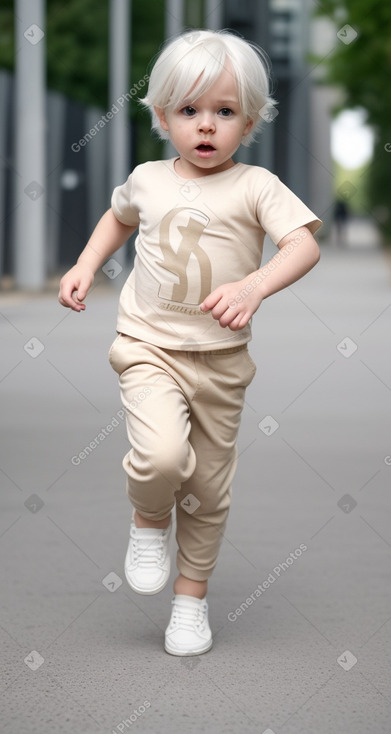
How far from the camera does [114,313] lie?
45.3 feet

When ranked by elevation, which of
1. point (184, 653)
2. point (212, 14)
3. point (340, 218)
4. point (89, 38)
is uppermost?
point (184, 653)

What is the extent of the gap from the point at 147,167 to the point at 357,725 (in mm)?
1492

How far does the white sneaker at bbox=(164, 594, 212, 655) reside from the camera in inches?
144

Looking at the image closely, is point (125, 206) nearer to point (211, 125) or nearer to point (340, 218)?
point (211, 125)

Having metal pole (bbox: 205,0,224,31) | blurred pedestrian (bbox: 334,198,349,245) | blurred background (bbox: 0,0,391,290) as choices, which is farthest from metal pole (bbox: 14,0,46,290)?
blurred pedestrian (bbox: 334,198,349,245)

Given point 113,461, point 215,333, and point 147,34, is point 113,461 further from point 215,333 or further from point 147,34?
point 147,34

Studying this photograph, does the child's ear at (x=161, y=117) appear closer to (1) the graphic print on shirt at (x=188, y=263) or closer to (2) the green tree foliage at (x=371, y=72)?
(1) the graphic print on shirt at (x=188, y=263)

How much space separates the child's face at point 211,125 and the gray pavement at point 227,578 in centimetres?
129

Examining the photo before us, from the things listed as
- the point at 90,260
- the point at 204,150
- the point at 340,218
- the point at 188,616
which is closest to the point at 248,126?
the point at 204,150

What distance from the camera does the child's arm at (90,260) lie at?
3590 millimetres

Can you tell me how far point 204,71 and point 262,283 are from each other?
53 centimetres

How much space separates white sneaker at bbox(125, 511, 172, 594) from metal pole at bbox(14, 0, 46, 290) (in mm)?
12770

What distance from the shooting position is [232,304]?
3252 millimetres

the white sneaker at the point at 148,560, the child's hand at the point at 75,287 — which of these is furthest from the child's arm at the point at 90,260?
the white sneaker at the point at 148,560
